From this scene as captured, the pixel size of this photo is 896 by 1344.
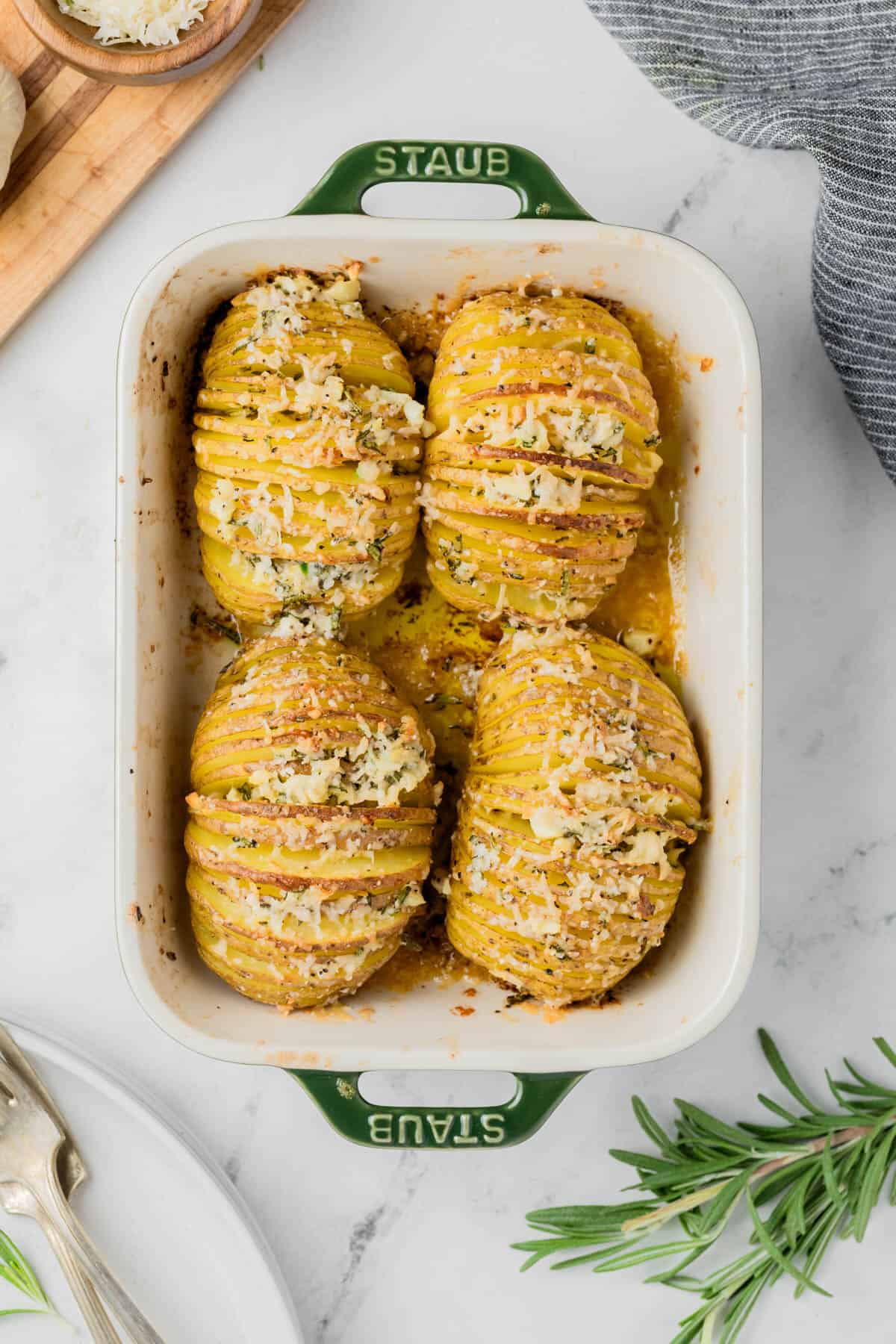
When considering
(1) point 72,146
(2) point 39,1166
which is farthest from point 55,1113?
(1) point 72,146

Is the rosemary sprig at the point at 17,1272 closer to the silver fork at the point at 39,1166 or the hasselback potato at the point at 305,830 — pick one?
the silver fork at the point at 39,1166

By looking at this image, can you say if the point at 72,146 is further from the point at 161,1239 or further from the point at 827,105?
the point at 161,1239

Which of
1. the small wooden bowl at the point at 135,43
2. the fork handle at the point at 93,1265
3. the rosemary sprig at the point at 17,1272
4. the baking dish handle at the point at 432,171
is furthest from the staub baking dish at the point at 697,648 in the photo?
the rosemary sprig at the point at 17,1272

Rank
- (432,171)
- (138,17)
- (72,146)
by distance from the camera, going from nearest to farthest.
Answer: (432,171) → (138,17) → (72,146)

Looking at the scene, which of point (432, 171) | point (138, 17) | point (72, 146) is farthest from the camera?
point (72, 146)

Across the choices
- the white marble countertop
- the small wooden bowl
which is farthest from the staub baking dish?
the small wooden bowl
